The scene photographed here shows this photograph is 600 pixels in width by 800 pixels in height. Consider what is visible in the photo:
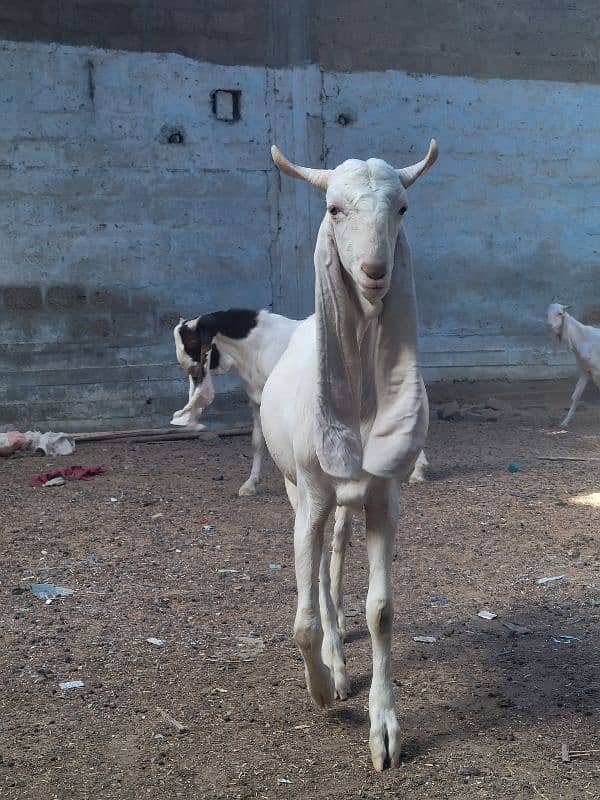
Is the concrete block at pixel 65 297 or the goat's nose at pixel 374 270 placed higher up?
the goat's nose at pixel 374 270

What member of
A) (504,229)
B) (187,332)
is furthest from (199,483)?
(504,229)

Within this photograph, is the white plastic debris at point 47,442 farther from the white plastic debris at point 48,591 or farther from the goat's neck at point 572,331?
the goat's neck at point 572,331

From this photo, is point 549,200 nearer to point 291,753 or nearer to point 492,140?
point 492,140

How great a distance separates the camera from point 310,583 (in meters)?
3.77

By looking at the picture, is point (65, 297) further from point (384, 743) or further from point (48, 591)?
point (384, 743)

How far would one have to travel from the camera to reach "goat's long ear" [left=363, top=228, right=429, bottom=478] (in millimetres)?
3414

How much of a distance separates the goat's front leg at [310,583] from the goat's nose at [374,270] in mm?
961

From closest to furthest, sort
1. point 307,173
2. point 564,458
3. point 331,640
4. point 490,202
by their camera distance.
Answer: point 307,173, point 331,640, point 564,458, point 490,202

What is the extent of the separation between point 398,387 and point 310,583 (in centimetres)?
89

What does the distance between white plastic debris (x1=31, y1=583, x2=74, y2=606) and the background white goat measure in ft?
9.77

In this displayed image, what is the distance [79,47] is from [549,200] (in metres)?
6.82

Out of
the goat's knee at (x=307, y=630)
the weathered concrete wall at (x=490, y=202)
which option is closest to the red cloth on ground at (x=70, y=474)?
the weathered concrete wall at (x=490, y=202)

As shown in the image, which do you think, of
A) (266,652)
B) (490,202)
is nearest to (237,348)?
(266,652)

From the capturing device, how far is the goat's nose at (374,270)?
312 cm
